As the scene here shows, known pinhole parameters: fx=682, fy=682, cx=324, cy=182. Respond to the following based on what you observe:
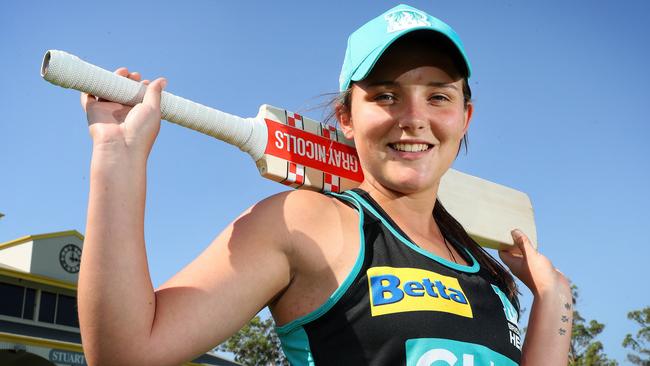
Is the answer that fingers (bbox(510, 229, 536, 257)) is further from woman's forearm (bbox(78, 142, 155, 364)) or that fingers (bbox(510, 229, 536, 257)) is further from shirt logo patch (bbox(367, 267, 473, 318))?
woman's forearm (bbox(78, 142, 155, 364))

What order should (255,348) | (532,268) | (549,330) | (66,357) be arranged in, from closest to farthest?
(549,330)
(532,268)
(66,357)
(255,348)

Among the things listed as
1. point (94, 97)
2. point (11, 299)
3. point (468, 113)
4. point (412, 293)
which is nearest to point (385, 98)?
point (468, 113)

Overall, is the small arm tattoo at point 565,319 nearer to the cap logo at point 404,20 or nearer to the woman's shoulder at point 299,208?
the woman's shoulder at point 299,208

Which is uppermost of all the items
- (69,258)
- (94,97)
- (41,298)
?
(69,258)

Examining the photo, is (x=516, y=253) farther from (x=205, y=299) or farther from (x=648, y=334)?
(x=648, y=334)

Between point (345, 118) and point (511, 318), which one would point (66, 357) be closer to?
point (345, 118)

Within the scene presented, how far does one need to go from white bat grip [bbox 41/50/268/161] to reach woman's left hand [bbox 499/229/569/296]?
924 mm

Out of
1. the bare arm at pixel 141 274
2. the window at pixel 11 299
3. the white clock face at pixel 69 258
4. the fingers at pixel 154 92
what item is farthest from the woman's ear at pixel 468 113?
the white clock face at pixel 69 258

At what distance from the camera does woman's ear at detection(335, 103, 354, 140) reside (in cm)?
194

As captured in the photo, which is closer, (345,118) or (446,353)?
(446,353)

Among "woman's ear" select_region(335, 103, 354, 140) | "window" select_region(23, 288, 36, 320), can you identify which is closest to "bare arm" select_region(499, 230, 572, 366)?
"woman's ear" select_region(335, 103, 354, 140)

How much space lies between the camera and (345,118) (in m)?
1.97

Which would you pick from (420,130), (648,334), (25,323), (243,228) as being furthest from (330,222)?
(648,334)

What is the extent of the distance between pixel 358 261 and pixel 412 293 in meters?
0.14
